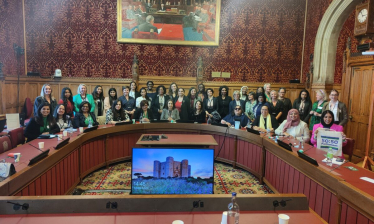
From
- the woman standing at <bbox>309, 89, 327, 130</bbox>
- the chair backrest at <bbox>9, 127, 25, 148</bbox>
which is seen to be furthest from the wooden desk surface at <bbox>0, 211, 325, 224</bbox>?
the woman standing at <bbox>309, 89, 327, 130</bbox>

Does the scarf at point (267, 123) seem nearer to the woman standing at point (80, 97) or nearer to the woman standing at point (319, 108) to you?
the woman standing at point (319, 108)

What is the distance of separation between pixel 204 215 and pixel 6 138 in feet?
11.0

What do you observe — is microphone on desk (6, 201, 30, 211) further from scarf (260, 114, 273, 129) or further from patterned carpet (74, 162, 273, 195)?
scarf (260, 114, 273, 129)

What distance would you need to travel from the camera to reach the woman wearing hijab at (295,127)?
4.49m

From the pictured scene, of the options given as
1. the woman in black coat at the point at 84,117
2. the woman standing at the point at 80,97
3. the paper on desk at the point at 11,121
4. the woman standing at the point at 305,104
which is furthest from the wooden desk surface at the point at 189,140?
the woman standing at the point at 305,104

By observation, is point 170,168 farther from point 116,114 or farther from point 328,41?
point 328,41

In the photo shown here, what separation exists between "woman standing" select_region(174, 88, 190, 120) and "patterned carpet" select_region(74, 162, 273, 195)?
67.2 inches

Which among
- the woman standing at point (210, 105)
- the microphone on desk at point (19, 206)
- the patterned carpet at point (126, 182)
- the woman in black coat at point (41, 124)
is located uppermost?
the woman standing at point (210, 105)

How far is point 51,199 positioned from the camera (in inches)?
79.1

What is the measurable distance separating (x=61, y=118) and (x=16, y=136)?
805mm

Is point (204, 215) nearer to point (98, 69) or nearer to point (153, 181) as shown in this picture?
point (153, 181)

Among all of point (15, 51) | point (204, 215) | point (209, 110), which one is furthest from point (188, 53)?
point (204, 215)

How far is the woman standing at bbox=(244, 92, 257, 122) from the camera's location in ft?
20.8

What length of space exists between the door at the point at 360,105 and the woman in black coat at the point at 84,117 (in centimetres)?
647
